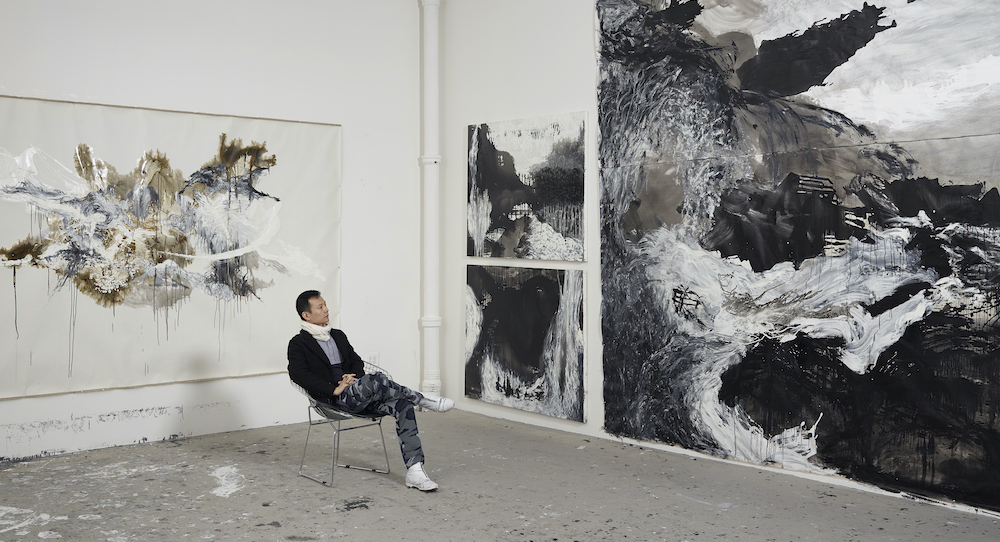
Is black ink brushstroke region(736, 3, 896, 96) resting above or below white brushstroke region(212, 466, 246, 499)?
above

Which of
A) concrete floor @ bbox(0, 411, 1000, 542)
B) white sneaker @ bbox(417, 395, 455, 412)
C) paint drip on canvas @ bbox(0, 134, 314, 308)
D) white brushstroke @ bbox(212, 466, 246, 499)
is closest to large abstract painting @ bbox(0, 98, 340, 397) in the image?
paint drip on canvas @ bbox(0, 134, 314, 308)

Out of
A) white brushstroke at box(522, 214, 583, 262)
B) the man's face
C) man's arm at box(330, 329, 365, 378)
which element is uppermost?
white brushstroke at box(522, 214, 583, 262)

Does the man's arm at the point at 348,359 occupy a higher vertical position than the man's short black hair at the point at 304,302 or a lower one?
lower

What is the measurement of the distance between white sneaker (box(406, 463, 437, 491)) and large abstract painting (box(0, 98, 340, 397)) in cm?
189

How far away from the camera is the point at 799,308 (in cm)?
429

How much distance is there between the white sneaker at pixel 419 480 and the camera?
4117mm

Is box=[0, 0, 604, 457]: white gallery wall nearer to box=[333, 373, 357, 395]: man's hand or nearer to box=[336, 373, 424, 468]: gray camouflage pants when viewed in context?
box=[336, 373, 424, 468]: gray camouflage pants

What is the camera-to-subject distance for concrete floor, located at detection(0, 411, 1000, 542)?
3.54m

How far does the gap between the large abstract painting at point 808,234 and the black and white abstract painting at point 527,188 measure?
0.26m

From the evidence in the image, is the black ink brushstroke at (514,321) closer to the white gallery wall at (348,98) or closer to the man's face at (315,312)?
the white gallery wall at (348,98)

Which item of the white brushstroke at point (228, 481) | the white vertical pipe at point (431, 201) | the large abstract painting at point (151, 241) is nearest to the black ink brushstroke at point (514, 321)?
the white vertical pipe at point (431, 201)

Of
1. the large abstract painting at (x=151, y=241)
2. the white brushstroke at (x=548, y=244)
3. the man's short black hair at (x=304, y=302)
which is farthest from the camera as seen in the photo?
the white brushstroke at (x=548, y=244)

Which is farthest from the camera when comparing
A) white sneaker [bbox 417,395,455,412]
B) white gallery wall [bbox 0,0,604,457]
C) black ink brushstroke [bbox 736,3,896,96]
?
white gallery wall [bbox 0,0,604,457]

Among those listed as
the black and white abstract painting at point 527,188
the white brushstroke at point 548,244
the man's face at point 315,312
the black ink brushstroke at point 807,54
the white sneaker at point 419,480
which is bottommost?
the white sneaker at point 419,480
